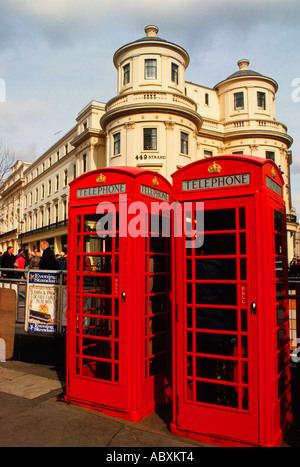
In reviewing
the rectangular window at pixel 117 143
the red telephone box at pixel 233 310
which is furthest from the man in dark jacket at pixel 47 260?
the rectangular window at pixel 117 143

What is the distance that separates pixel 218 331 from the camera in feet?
12.5

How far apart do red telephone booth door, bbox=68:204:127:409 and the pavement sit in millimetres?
284

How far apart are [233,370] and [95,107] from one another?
1263 inches

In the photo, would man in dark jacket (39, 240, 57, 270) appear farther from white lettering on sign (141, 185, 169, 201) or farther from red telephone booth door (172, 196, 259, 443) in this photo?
red telephone booth door (172, 196, 259, 443)

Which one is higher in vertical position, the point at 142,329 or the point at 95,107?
the point at 95,107

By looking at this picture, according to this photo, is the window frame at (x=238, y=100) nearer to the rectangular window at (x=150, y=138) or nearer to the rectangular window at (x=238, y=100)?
the rectangular window at (x=238, y=100)

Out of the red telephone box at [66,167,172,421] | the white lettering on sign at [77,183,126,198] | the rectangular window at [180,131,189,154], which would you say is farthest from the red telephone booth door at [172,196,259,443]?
the rectangular window at [180,131,189,154]

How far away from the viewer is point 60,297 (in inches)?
262

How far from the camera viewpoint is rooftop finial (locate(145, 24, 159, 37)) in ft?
96.4

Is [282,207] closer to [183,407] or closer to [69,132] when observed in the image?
[183,407]

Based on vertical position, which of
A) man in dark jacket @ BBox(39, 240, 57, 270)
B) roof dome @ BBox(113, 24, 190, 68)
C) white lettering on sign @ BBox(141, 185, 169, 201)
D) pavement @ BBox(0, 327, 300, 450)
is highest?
roof dome @ BBox(113, 24, 190, 68)

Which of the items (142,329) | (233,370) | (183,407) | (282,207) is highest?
(282,207)

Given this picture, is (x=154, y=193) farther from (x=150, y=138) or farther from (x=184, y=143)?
(x=184, y=143)
